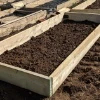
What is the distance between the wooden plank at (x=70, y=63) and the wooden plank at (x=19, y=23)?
97.3 inches

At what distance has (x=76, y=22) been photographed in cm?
811

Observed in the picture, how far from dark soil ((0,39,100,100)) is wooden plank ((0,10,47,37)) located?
2655 mm

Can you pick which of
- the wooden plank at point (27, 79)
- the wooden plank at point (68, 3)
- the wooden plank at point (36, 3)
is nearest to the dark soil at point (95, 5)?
the wooden plank at point (68, 3)

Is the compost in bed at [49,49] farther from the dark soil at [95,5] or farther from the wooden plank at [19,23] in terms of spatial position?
the dark soil at [95,5]

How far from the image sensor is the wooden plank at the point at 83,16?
7.89m

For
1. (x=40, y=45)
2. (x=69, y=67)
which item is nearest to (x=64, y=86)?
(x=69, y=67)

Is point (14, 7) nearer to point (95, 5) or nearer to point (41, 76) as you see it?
point (95, 5)

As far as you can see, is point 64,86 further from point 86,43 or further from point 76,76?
point 86,43

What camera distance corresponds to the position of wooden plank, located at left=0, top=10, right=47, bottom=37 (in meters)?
6.87

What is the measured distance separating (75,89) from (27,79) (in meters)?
0.94

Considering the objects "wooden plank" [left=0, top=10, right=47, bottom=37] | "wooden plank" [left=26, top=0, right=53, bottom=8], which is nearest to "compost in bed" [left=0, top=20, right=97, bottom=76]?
"wooden plank" [left=0, top=10, right=47, bottom=37]

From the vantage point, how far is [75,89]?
14.3 ft

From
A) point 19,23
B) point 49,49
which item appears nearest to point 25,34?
point 49,49

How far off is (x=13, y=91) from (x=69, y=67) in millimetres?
1254
